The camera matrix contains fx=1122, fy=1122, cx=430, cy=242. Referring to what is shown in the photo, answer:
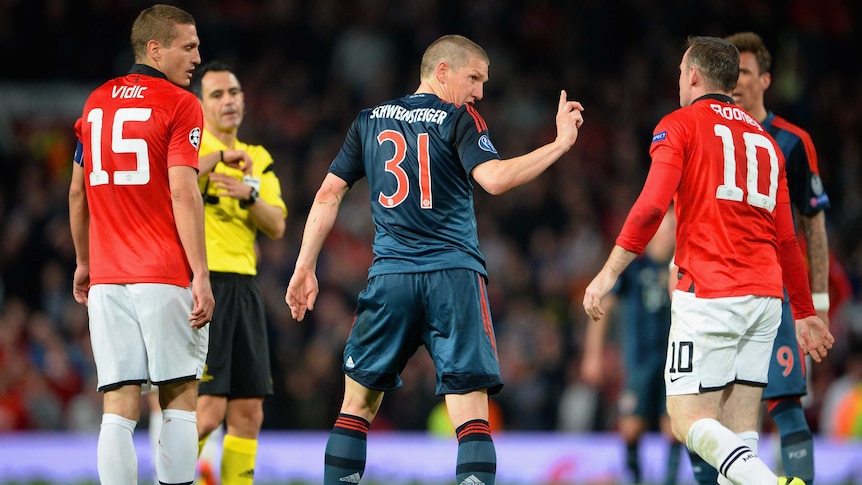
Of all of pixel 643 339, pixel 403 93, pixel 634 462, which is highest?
pixel 403 93

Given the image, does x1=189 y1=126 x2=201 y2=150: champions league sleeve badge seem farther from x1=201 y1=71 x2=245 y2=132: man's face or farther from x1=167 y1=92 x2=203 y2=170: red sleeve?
x1=201 y1=71 x2=245 y2=132: man's face

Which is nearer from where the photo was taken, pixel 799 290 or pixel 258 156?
pixel 799 290

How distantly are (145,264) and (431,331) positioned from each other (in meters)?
1.54

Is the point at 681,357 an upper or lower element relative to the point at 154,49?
lower

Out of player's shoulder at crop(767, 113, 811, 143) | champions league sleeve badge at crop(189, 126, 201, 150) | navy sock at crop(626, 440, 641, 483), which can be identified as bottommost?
navy sock at crop(626, 440, 641, 483)

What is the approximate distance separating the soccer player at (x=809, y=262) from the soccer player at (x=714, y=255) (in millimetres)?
982

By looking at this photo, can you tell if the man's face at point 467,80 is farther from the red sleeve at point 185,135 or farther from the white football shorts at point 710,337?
the white football shorts at point 710,337

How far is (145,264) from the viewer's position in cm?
589

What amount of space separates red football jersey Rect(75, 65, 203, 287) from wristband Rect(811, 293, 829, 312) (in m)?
3.88

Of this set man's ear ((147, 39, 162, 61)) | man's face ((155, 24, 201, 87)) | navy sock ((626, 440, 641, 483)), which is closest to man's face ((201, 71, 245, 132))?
man's face ((155, 24, 201, 87))

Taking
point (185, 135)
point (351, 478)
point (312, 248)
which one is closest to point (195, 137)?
point (185, 135)

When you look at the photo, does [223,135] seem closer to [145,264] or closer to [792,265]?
[145,264]

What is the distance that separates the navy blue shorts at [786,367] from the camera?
6852 millimetres

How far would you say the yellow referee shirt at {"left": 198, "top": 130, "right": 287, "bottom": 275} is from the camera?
7340 millimetres
